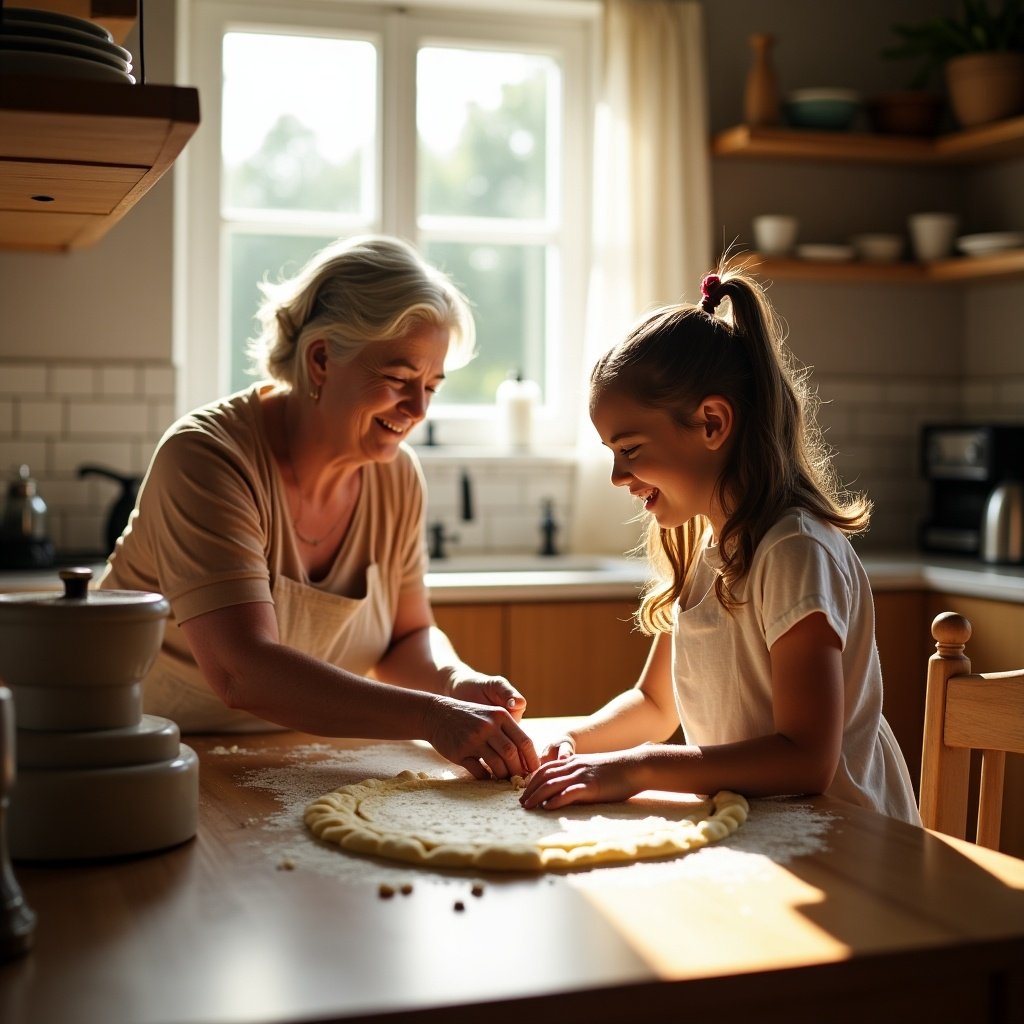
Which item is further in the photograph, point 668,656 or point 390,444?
point 390,444

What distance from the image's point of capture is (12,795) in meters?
1.16

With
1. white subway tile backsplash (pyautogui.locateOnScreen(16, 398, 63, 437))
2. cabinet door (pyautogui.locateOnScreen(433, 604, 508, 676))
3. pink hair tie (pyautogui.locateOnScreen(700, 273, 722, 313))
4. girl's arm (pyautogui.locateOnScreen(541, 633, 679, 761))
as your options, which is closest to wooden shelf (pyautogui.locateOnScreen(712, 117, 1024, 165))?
cabinet door (pyautogui.locateOnScreen(433, 604, 508, 676))

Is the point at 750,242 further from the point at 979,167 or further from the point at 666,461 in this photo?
the point at 666,461

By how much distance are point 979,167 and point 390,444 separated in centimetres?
301

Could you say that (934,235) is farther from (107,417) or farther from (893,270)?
(107,417)

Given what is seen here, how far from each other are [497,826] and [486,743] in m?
0.24

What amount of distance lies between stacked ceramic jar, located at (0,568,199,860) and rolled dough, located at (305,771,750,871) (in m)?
0.18

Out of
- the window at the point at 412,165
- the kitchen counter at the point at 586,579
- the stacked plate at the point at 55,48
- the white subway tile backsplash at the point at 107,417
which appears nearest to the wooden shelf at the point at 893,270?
the window at the point at 412,165

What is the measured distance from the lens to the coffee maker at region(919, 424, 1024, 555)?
143 inches

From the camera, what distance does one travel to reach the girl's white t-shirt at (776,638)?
4.84 ft

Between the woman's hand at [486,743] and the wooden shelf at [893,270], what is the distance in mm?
2505

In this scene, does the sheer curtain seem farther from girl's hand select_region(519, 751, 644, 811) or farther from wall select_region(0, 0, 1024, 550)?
girl's hand select_region(519, 751, 644, 811)

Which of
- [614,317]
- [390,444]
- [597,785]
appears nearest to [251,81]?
[614,317]

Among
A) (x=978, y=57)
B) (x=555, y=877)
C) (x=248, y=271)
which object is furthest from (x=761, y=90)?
(x=555, y=877)
